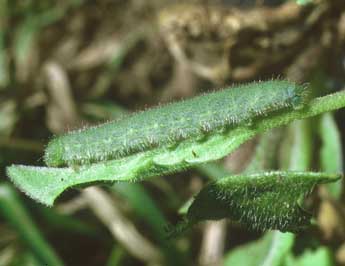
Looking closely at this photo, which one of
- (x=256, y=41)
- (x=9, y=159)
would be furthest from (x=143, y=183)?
(x=256, y=41)

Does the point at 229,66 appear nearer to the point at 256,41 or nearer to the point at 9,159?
the point at 256,41

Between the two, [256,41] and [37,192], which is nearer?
[37,192]

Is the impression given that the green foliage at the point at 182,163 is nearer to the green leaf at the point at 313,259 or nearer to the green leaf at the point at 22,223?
the green leaf at the point at 313,259

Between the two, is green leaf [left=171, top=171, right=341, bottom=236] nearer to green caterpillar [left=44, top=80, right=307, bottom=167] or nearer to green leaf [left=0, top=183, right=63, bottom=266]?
green caterpillar [left=44, top=80, right=307, bottom=167]

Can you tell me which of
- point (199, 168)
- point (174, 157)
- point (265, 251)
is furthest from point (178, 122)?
point (199, 168)

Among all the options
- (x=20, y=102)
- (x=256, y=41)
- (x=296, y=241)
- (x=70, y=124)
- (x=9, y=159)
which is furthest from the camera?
(x=20, y=102)

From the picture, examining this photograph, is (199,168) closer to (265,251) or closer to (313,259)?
(265,251)
